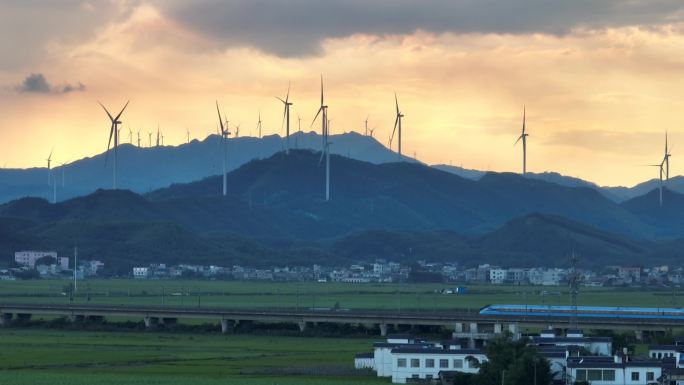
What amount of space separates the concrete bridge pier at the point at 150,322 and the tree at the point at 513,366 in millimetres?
49477

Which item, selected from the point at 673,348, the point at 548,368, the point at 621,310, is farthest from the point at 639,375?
the point at 621,310

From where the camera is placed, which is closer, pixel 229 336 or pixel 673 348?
pixel 673 348

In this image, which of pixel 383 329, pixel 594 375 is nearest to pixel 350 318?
pixel 383 329

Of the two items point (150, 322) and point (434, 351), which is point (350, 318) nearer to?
point (150, 322)

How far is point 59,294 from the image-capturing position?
577 ft

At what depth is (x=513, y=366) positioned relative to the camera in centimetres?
A: 6638

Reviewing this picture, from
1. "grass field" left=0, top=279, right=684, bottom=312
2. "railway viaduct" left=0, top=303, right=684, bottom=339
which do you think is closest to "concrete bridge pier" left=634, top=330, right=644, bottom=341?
"railway viaduct" left=0, top=303, right=684, bottom=339

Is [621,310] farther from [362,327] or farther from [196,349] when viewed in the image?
[196,349]

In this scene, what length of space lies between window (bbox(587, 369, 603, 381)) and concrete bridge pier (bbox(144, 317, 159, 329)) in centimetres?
5154

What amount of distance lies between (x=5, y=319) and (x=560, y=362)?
63.2 metres

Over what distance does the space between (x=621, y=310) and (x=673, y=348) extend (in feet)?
125

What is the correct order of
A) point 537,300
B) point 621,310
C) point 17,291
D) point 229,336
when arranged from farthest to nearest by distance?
point 17,291 → point 537,300 → point 621,310 → point 229,336

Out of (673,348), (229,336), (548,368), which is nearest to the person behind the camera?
(548,368)

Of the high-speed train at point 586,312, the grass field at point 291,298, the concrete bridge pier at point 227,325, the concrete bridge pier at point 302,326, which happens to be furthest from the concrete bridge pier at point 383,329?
the grass field at point 291,298
